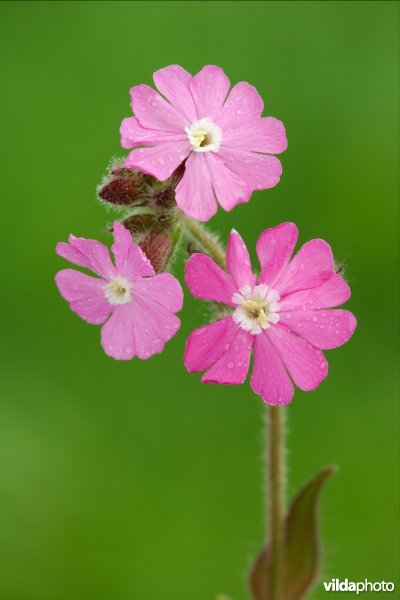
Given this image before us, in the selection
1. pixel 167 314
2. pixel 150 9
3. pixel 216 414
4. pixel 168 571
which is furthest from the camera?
pixel 150 9

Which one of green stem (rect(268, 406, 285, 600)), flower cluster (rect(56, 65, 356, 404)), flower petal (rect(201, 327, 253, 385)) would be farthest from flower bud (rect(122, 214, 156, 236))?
green stem (rect(268, 406, 285, 600))

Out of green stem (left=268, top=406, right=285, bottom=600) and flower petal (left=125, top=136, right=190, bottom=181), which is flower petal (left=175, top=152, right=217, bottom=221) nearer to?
flower petal (left=125, top=136, right=190, bottom=181)

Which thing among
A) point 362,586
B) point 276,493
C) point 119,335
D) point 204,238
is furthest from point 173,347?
point 119,335

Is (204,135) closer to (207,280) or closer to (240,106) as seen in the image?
(240,106)

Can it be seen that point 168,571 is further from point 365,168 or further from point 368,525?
point 365,168

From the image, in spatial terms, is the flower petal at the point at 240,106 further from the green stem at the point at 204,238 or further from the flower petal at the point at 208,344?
the flower petal at the point at 208,344

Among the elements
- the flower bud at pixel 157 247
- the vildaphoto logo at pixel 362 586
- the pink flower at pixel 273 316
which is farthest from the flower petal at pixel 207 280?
the vildaphoto logo at pixel 362 586

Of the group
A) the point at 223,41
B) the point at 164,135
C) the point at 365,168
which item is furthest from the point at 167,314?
the point at 223,41
